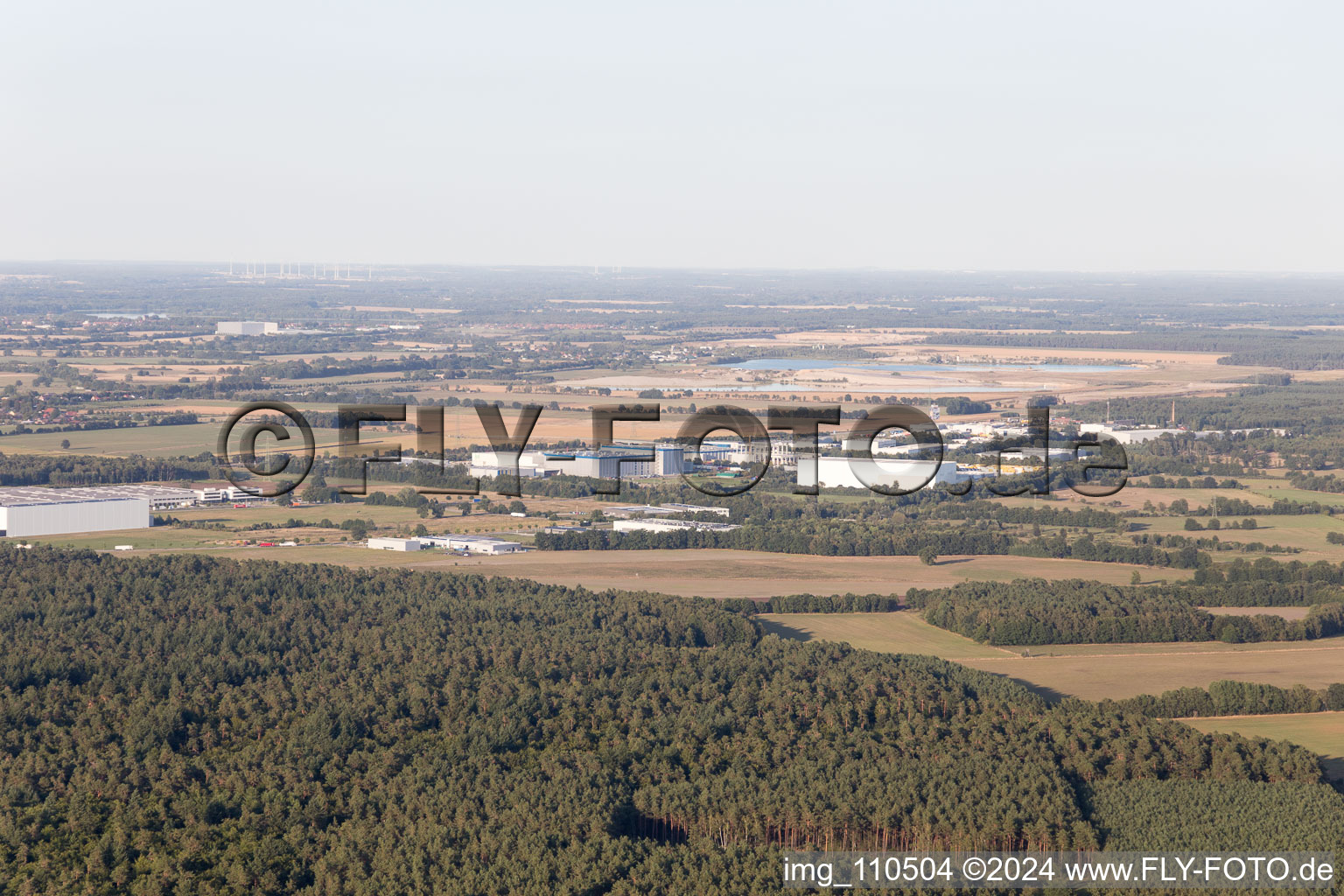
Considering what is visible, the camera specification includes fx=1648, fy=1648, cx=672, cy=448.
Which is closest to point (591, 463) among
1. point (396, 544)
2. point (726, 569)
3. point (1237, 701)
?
point (396, 544)

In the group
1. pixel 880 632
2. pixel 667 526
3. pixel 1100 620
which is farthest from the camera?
pixel 667 526

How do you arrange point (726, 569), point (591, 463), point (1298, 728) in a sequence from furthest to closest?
point (591, 463), point (726, 569), point (1298, 728)

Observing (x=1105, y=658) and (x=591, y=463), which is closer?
(x=1105, y=658)

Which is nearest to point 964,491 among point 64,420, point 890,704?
point 890,704

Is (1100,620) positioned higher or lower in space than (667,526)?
lower

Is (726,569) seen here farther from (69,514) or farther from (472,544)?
(69,514)

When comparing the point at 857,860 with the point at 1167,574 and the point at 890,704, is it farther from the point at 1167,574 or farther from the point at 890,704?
the point at 1167,574
